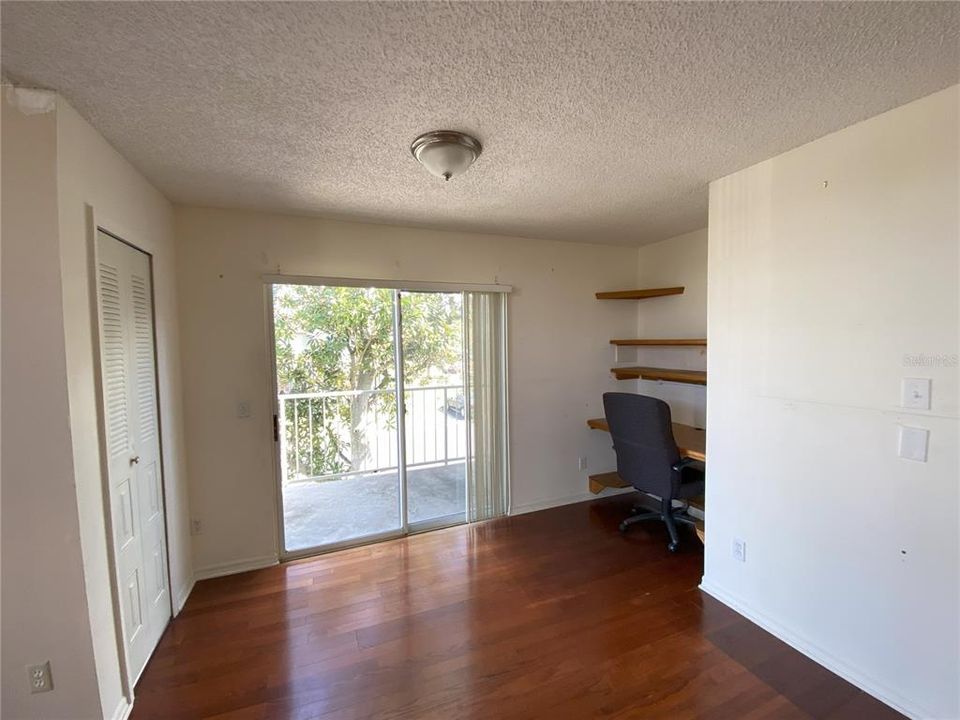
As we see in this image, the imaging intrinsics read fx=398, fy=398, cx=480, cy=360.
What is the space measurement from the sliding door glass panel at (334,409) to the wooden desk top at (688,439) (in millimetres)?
1695

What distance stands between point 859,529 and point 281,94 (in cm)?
265

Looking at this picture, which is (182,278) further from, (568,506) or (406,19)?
(568,506)

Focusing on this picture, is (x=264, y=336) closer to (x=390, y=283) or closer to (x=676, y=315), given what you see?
(x=390, y=283)

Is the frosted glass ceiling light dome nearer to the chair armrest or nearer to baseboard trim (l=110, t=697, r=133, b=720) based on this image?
the chair armrest

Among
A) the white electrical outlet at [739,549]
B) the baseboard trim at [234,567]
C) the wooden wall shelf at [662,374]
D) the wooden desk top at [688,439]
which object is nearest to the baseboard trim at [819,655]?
the white electrical outlet at [739,549]

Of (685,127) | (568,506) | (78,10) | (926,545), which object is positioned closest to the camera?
(78,10)

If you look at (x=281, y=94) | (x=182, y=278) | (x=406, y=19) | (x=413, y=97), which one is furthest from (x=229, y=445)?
(x=406, y=19)

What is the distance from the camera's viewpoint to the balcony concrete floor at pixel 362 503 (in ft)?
9.55

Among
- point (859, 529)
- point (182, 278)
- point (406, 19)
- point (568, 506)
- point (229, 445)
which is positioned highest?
point (406, 19)

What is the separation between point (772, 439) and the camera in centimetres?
186

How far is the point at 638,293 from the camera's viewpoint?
3.30 m

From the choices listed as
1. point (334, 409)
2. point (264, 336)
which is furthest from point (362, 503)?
point (264, 336)

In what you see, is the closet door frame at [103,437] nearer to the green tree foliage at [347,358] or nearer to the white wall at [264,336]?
the white wall at [264,336]

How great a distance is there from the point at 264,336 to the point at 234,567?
1462mm
